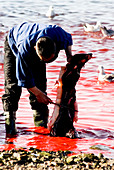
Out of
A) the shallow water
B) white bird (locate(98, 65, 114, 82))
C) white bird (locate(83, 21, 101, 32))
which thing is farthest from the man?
white bird (locate(83, 21, 101, 32))

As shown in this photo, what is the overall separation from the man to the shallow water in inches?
15.3

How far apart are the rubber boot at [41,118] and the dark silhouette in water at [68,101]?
1.10 ft

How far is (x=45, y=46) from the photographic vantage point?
18.2 ft

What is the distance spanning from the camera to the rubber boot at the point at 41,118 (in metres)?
6.72

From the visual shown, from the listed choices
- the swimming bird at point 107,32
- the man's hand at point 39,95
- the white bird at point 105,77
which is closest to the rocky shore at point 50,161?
the man's hand at point 39,95

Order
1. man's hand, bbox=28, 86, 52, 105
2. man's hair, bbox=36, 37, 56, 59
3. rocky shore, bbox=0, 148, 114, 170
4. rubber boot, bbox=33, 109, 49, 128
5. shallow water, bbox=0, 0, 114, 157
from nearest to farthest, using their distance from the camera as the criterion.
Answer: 1. rocky shore, bbox=0, 148, 114, 170
2. man's hair, bbox=36, 37, 56, 59
3. man's hand, bbox=28, 86, 52, 105
4. shallow water, bbox=0, 0, 114, 157
5. rubber boot, bbox=33, 109, 49, 128

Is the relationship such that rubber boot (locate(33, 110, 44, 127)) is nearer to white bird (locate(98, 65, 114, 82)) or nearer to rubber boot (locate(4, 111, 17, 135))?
rubber boot (locate(4, 111, 17, 135))

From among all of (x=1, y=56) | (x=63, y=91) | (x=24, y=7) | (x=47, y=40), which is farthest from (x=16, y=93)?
(x=24, y=7)

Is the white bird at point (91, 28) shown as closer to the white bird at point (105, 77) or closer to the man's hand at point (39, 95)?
the white bird at point (105, 77)

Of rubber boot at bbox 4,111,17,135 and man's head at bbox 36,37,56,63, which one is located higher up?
man's head at bbox 36,37,56,63

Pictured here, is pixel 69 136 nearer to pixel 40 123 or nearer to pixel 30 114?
pixel 40 123

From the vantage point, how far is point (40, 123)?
22.4ft

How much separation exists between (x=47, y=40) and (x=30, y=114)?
2.24 metres

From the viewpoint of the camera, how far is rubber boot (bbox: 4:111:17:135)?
6465 millimetres
